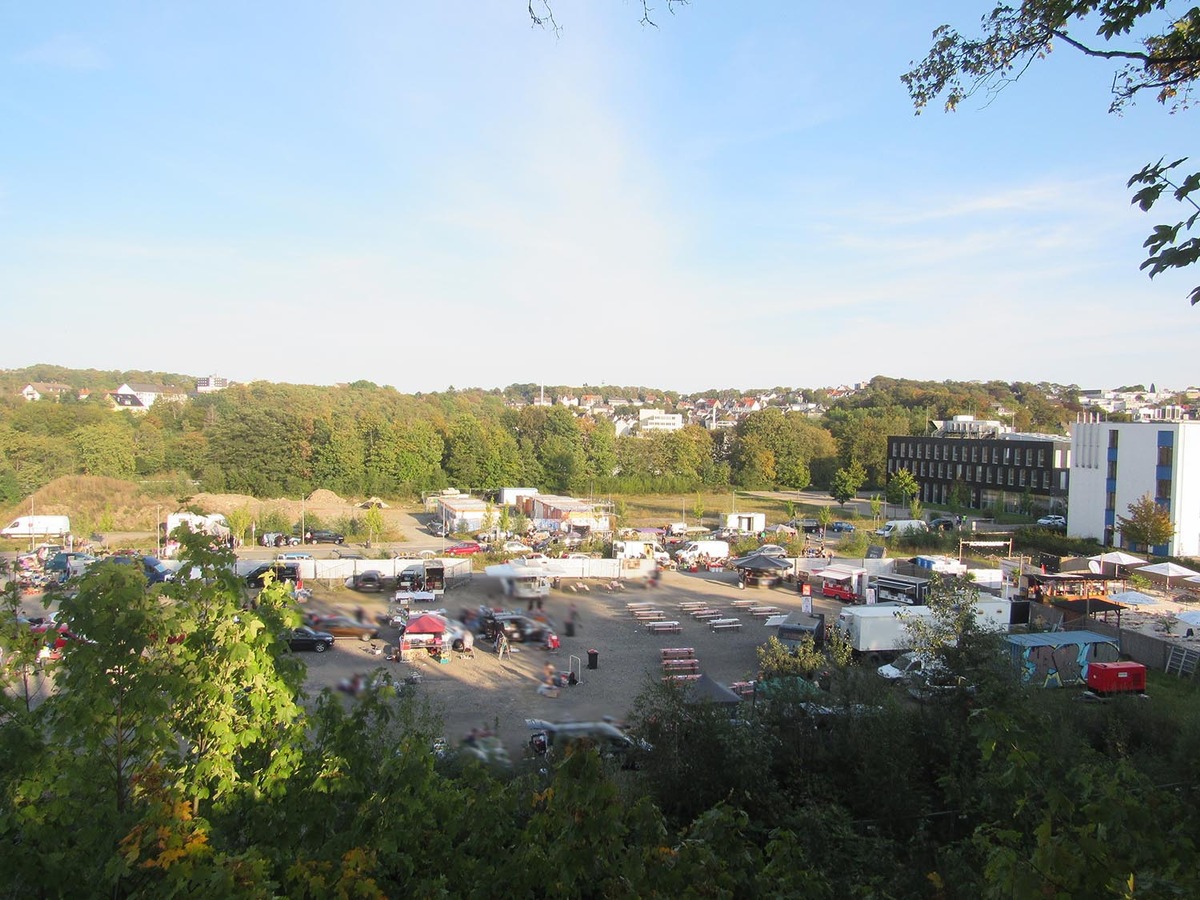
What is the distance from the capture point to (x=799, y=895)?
3.04m

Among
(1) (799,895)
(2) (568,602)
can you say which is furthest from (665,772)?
(2) (568,602)

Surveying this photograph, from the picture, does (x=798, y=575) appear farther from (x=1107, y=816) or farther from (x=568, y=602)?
(x=1107, y=816)

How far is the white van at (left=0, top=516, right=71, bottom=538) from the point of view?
78.8ft

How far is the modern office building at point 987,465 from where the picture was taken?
114 feet

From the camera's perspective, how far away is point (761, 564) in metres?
21.0

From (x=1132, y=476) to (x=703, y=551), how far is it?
580 inches

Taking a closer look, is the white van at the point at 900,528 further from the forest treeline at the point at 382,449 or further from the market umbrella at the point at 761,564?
the forest treeline at the point at 382,449

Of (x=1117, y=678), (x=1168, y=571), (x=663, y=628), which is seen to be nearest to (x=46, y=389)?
(x=663, y=628)

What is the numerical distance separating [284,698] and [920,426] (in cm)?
5855

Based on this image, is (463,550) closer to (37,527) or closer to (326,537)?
(326,537)

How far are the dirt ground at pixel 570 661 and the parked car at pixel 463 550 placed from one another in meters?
4.40

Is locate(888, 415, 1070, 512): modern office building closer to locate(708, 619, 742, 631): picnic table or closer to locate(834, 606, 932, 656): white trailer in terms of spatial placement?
locate(708, 619, 742, 631): picnic table

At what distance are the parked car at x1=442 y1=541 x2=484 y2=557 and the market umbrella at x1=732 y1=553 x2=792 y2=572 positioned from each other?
824cm

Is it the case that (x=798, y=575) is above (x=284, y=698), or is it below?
below
